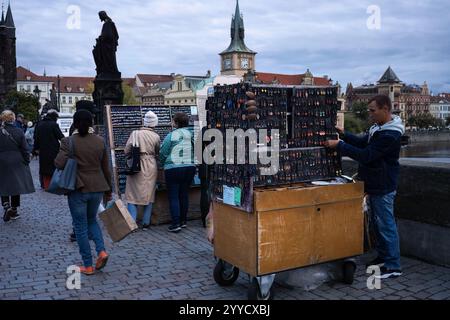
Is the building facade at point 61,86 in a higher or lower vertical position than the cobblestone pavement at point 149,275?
higher

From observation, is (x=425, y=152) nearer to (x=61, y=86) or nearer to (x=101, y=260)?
(x=101, y=260)

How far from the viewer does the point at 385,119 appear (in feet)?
17.2

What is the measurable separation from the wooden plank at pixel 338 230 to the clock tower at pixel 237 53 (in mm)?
120683

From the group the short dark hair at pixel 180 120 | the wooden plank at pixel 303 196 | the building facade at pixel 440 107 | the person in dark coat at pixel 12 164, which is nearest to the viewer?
the wooden plank at pixel 303 196

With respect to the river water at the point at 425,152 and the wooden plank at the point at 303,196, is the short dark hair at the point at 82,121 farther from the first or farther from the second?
the river water at the point at 425,152

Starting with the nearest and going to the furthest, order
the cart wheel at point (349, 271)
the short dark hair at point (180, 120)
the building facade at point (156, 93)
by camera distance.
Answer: the cart wheel at point (349, 271)
the short dark hair at point (180, 120)
the building facade at point (156, 93)

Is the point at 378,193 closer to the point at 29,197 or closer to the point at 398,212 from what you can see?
the point at 398,212

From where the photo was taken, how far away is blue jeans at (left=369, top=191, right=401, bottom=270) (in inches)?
209

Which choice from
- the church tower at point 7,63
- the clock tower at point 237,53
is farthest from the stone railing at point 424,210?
the clock tower at point 237,53

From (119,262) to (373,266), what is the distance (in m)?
2.97

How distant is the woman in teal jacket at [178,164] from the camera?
7836mm

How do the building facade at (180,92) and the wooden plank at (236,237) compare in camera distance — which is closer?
the wooden plank at (236,237)

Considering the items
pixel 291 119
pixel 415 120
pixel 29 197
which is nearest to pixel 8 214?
pixel 29 197

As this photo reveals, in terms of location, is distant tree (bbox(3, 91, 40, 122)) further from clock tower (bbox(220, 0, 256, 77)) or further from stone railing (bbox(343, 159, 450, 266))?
stone railing (bbox(343, 159, 450, 266))
